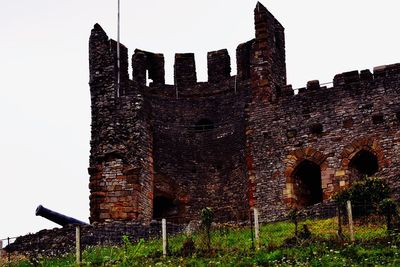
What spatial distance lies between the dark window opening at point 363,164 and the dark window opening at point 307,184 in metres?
1.36

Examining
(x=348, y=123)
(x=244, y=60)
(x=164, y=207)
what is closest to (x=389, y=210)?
(x=348, y=123)

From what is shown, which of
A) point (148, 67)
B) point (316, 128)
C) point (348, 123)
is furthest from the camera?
point (148, 67)

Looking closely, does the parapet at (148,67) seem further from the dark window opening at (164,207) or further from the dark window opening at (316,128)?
the dark window opening at (316,128)

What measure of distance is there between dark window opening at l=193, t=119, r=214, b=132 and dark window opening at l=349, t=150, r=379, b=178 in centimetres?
687

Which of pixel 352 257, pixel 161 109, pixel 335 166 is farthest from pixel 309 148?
pixel 352 257

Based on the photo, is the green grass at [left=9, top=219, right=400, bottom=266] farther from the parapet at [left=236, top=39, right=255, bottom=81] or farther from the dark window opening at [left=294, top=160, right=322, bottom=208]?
the parapet at [left=236, top=39, right=255, bottom=81]

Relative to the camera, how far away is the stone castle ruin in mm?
37844

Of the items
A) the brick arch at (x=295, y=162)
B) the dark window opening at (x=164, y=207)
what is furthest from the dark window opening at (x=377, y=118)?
the dark window opening at (x=164, y=207)

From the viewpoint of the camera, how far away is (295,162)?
3891cm

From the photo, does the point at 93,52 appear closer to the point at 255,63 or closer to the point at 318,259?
the point at 255,63

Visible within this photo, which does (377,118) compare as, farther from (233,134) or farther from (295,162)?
(233,134)

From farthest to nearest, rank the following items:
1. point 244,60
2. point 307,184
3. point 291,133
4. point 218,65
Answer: point 218,65, point 244,60, point 307,184, point 291,133

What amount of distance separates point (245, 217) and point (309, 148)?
346 cm

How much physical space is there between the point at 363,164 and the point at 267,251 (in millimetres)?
12875
